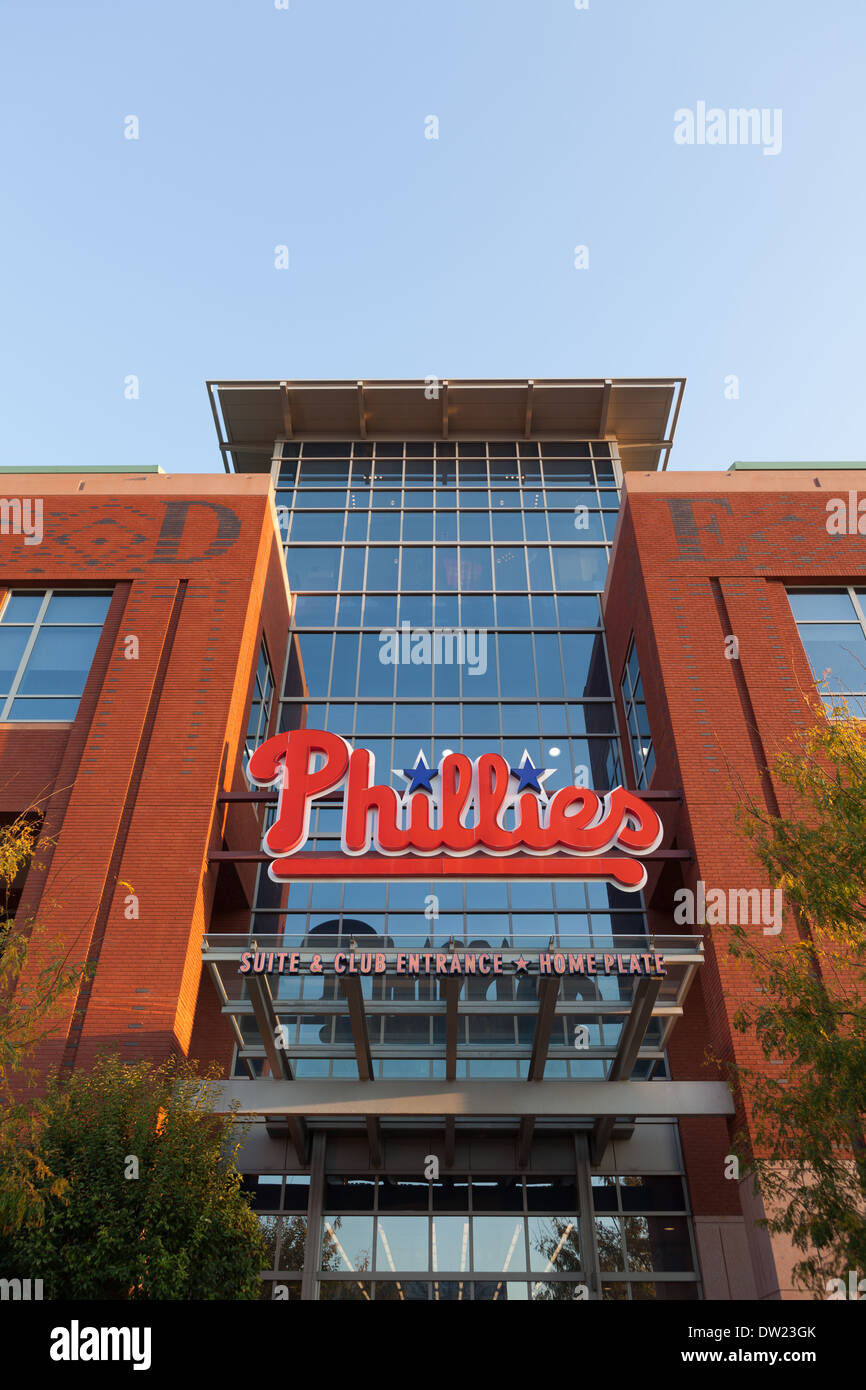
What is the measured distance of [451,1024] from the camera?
1502 cm

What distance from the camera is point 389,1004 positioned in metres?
15.9

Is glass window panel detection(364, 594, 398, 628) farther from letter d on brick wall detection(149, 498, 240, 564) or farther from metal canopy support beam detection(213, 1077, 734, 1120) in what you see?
metal canopy support beam detection(213, 1077, 734, 1120)

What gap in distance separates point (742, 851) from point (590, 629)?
10.4 m

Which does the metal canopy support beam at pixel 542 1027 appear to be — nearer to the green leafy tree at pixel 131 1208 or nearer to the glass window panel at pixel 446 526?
the green leafy tree at pixel 131 1208

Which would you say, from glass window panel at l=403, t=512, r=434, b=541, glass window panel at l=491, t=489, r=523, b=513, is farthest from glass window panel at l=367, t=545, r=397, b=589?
glass window panel at l=491, t=489, r=523, b=513

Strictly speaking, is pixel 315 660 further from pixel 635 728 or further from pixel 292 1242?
pixel 292 1242

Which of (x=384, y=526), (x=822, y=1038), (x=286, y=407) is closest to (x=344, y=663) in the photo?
(x=384, y=526)

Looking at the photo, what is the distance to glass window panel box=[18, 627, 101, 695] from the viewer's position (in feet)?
67.1

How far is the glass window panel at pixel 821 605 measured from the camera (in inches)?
840

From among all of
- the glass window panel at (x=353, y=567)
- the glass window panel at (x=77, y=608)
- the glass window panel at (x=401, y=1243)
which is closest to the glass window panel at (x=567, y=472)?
the glass window panel at (x=353, y=567)
